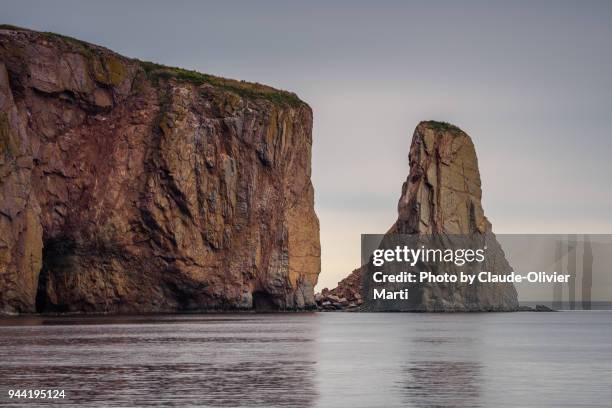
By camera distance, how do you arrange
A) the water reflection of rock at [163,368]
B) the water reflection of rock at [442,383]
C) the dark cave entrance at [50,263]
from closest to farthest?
1. the water reflection of rock at [442,383]
2. the water reflection of rock at [163,368]
3. the dark cave entrance at [50,263]

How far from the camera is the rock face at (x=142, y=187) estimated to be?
5025 inches

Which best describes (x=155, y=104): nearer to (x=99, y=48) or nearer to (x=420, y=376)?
(x=99, y=48)

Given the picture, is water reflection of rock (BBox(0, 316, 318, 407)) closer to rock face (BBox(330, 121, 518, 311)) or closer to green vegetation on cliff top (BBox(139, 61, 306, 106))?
green vegetation on cliff top (BBox(139, 61, 306, 106))

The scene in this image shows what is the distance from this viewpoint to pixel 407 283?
180m

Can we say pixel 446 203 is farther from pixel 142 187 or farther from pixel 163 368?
pixel 163 368

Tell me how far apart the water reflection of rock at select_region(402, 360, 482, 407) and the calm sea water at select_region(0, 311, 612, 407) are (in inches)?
1.7

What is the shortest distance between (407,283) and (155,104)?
53.9m

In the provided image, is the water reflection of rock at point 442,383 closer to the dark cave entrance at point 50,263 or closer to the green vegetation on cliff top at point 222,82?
the dark cave entrance at point 50,263

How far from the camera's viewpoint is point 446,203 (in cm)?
17475

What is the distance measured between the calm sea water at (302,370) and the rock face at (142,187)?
48569 mm

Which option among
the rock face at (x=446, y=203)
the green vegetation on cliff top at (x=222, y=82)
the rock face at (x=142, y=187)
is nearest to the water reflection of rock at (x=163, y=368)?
the rock face at (x=142, y=187)

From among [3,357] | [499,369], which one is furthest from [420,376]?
[3,357]

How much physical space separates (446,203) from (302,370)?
410 feet

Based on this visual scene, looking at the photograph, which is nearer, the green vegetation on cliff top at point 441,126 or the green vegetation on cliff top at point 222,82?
the green vegetation on cliff top at point 222,82
